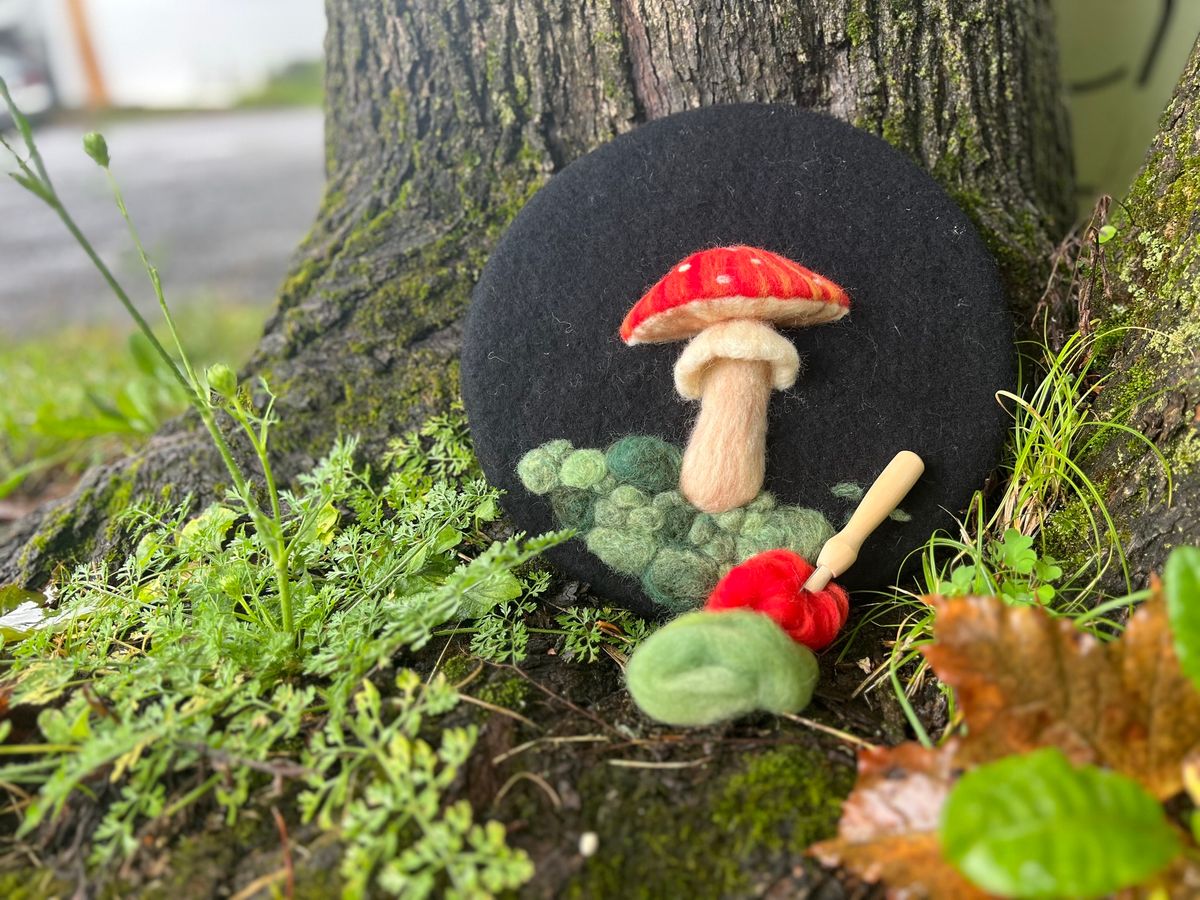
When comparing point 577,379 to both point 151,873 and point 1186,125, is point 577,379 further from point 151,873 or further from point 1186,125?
point 1186,125

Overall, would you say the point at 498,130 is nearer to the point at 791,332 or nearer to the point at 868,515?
the point at 791,332

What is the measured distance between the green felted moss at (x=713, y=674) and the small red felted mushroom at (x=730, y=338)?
0.92 feet

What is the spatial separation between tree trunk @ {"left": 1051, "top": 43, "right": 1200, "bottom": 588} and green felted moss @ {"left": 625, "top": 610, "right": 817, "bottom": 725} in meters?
0.47

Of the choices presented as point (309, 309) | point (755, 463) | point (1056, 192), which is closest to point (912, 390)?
point (755, 463)

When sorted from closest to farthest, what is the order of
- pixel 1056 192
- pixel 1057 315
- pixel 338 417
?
pixel 1057 315, pixel 338 417, pixel 1056 192

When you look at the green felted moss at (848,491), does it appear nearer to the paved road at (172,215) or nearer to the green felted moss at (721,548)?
the green felted moss at (721,548)

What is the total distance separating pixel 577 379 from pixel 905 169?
0.58 metres

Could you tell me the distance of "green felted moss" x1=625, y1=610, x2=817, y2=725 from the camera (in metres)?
0.99

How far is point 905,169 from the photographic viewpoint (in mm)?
1305

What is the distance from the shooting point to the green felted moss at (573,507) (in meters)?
1.26

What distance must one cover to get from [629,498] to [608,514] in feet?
0.12

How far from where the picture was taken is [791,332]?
1272mm

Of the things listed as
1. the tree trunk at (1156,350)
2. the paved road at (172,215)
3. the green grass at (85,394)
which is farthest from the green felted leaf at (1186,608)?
the paved road at (172,215)

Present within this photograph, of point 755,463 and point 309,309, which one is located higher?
point 309,309
